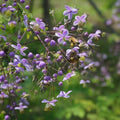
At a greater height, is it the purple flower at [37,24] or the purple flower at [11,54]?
the purple flower at [37,24]

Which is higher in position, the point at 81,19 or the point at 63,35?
the point at 81,19

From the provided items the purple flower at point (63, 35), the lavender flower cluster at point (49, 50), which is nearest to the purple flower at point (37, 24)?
the lavender flower cluster at point (49, 50)

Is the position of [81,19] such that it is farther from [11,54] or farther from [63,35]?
[11,54]

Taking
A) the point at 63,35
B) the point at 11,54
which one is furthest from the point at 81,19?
the point at 11,54

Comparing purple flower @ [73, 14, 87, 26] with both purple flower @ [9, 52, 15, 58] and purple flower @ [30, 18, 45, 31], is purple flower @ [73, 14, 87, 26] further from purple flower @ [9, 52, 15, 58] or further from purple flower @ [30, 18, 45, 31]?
purple flower @ [9, 52, 15, 58]

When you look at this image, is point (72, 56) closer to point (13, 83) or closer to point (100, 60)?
point (13, 83)

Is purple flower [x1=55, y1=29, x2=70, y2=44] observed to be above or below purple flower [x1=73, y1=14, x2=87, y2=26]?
below

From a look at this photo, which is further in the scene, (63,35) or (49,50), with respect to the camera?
(49,50)

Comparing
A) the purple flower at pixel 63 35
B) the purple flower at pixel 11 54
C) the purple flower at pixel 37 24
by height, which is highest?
the purple flower at pixel 37 24

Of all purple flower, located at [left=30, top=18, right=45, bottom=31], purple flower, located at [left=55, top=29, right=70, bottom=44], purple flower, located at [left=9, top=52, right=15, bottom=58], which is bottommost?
purple flower, located at [left=9, top=52, right=15, bottom=58]

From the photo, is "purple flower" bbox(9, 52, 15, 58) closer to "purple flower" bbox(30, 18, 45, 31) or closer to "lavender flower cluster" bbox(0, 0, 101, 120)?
"lavender flower cluster" bbox(0, 0, 101, 120)

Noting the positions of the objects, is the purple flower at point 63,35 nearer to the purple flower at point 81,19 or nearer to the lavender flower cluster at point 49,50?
the lavender flower cluster at point 49,50

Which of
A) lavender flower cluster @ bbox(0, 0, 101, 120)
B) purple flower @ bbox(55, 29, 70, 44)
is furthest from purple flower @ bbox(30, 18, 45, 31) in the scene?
purple flower @ bbox(55, 29, 70, 44)
